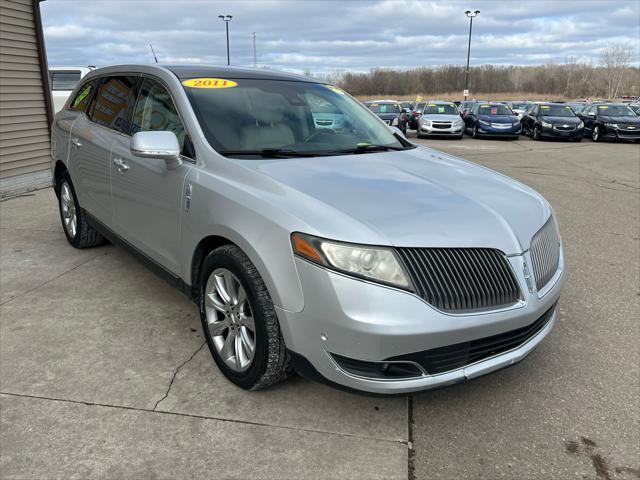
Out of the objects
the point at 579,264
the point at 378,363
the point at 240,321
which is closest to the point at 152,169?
the point at 240,321

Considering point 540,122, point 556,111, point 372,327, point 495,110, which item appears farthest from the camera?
point 495,110

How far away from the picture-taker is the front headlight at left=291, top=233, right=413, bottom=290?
224 centimetres

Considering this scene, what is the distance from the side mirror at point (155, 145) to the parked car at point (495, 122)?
20.0 meters

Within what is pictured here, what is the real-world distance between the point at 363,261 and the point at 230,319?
964 millimetres

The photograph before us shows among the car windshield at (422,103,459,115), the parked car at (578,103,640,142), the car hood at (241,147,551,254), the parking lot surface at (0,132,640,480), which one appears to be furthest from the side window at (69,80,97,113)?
the parked car at (578,103,640,142)

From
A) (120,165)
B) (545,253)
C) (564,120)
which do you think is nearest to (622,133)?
(564,120)

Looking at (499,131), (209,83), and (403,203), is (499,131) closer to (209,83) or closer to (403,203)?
(209,83)

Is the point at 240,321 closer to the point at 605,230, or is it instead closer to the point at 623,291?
the point at 623,291

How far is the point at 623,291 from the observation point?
14.7 feet

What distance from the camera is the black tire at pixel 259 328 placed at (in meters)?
2.52

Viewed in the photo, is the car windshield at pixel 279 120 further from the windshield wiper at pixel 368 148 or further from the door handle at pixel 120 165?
the door handle at pixel 120 165

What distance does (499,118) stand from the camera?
21250 millimetres

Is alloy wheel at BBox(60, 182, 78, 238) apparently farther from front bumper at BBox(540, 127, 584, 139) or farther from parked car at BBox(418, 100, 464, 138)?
front bumper at BBox(540, 127, 584, 139)

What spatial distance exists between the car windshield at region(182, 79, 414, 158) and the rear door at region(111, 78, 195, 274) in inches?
8.7
